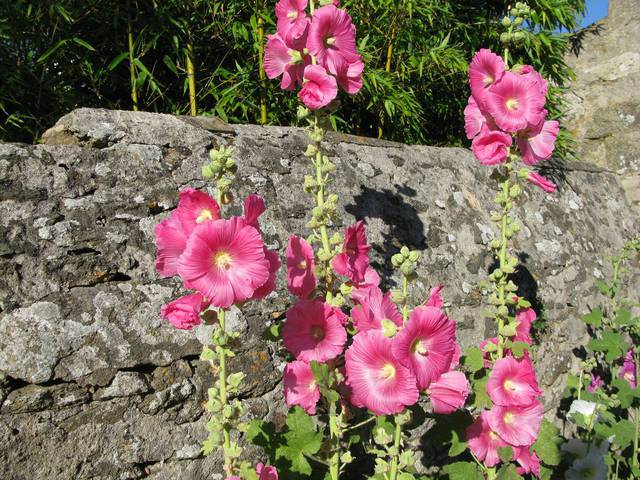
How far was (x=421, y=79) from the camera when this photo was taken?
13.5 ft

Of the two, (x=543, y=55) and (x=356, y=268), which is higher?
(x=356, y=268)

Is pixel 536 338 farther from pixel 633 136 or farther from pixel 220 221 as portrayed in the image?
pixel 633 136

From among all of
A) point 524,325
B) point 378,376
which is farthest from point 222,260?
point 524,325

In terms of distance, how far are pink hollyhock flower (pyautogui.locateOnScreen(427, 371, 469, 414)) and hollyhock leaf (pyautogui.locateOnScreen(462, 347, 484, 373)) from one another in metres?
0.56

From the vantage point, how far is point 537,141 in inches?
66.2

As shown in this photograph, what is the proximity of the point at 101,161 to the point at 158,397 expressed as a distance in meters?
0.75

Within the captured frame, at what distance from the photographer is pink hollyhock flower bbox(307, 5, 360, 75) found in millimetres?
1322

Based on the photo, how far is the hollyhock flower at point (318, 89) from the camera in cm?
133

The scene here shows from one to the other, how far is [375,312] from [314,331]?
19 centimetres

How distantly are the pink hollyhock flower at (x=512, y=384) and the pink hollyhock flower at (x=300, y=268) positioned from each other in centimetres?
61

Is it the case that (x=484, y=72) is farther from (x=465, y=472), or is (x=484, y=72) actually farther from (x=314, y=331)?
(x=465, y=472)

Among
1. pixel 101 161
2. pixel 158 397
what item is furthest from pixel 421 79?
pixel 158 397

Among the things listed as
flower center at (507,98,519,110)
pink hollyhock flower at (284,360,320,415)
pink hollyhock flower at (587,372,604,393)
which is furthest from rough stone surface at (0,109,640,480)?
pink hollyhock flower at (587,372,604,393)

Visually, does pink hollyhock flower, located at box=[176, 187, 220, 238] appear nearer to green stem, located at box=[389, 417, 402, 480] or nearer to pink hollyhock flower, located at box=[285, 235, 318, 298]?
pink hollyhock flower, located at box=[285, 235, 318, 298]
